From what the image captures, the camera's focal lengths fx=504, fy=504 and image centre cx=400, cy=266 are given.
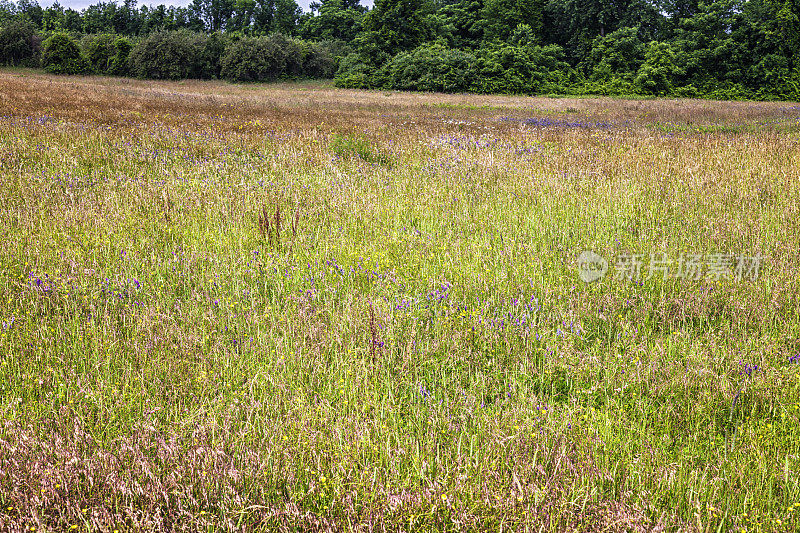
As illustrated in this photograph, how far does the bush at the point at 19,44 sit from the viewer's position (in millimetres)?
48219

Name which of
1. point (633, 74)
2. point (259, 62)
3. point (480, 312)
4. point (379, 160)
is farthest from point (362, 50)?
point (480, 312)

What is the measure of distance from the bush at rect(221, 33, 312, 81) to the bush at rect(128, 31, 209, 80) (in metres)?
3.43

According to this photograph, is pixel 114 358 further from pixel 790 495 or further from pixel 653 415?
pixel 790 495

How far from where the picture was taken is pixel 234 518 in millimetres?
1578

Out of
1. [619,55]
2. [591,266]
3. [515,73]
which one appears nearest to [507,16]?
[619,55]

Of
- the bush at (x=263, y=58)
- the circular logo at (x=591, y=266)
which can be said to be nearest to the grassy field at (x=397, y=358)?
the circular logo at (x=591, y=266)

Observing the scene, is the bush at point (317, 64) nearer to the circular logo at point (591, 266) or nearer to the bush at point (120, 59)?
the bush at point (120, 59)

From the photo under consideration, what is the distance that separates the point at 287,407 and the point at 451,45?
56.1 m

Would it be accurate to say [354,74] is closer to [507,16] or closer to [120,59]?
[507,16]

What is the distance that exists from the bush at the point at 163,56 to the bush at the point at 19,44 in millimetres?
12157

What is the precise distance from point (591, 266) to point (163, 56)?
5110cm

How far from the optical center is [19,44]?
160ft

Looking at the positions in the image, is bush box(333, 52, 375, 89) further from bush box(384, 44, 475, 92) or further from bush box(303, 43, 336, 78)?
bush box(384, 44, 475, 92)

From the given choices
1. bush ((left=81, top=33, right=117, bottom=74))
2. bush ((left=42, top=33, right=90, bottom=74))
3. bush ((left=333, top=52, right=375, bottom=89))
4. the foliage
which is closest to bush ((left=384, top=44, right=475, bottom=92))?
bush ((left=333, top=52, right=375, bottom=89))
